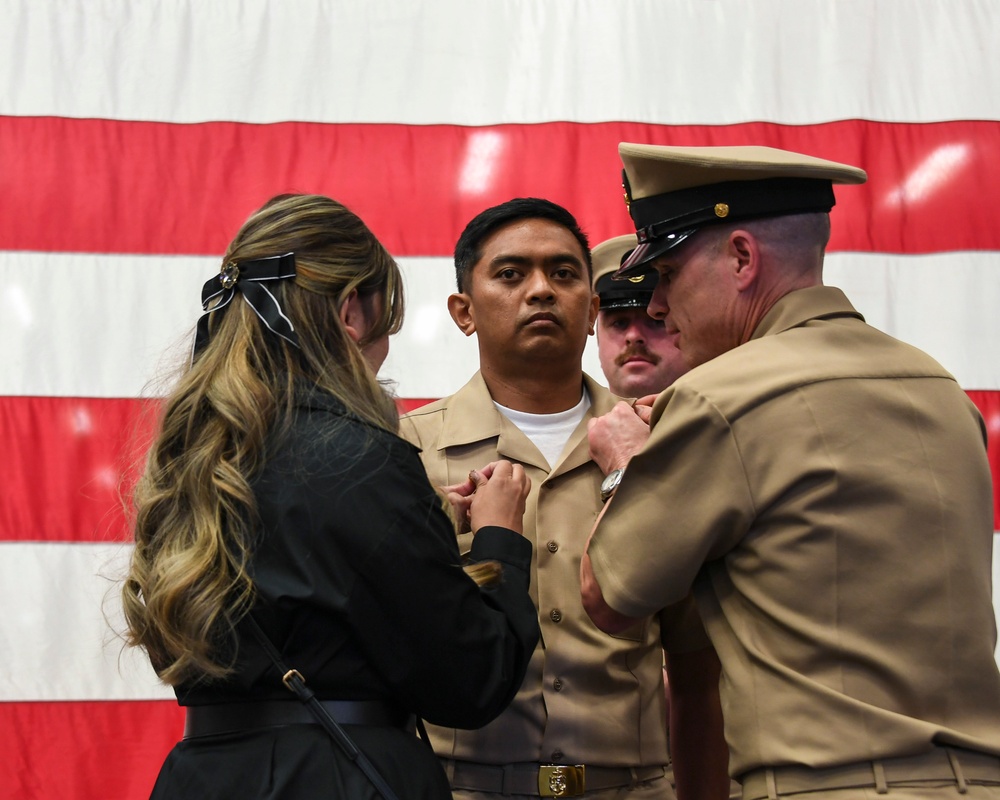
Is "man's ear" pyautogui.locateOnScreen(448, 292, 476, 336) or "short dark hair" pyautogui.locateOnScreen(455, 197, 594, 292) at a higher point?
"short dark hair" pyautogui.locateOnScreen(455, 197, 594, 292)

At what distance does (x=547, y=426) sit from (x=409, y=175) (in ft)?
4.60

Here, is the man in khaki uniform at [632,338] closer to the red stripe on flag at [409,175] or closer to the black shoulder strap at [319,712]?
the red stripe on flag at [409,175]

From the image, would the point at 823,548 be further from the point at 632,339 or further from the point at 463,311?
the point at 632,339

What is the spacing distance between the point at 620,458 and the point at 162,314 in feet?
6.07

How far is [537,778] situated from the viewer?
175 cm

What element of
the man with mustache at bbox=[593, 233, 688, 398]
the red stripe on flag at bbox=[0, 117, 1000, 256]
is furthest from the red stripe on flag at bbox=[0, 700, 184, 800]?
the man with mustache at bbox=[593, 233, 688, 398]

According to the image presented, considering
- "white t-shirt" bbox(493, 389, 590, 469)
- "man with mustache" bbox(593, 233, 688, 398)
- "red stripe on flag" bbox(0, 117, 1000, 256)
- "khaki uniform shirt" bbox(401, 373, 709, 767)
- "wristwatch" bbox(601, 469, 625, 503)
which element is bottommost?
"khaki uniform shirt" bbox(401, 373, 709, 767)

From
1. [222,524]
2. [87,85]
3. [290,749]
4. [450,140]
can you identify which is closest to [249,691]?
[290,749]

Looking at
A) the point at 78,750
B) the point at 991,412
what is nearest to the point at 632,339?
the point at 991,412

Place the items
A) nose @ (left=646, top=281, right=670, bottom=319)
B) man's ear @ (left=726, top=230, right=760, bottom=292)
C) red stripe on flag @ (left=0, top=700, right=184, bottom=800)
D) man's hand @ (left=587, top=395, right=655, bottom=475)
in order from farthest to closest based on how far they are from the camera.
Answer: red stripe on flag @ (left=0, top=700, right=184, bottom=800) < man's hand @ (left=587, top=395, right=655, bottom=475) < nose @ (left=646, top=281, right=670, bottom=319) < man's ear @ (left=726, top=230, right=760, bottom=292)

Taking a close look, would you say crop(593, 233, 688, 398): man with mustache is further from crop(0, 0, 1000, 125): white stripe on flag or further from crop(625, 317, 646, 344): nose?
crop(0, 0, 1000, 125): white stripe on flag

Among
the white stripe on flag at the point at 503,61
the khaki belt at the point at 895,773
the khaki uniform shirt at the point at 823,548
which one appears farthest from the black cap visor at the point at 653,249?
the white stripe on flag at the point at 503,61

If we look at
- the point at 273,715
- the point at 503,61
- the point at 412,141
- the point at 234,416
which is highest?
the point at 503,61

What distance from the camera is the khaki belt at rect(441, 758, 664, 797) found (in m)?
1.75
